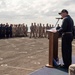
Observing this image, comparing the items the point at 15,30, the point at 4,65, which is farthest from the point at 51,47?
the point at 15,30

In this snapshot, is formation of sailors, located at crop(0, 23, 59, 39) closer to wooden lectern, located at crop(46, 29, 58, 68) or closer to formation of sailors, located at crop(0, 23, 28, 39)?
formation of sailors, located at crop(0, 23, 28, 39)

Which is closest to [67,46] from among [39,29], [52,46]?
[52,46]

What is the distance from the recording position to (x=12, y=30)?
2797 centimetres

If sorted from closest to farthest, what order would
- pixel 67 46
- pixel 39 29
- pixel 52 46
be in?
pixel 67 46 → pixel 52 46 → pixel 39 29

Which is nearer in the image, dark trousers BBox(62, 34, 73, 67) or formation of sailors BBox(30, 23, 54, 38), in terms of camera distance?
dark trousers BBox(62, 34, 73, 67)

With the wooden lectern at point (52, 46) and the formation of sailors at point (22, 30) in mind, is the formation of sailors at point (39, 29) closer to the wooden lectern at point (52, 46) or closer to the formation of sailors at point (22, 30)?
the formation of sailors at point (22, 30)

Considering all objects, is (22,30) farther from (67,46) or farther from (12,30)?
(67,46)

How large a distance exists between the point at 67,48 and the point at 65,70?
64 cm

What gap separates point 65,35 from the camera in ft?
22.5

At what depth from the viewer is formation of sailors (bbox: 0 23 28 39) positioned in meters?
25.8

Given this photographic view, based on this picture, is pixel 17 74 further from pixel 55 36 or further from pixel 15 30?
pixel 15 30

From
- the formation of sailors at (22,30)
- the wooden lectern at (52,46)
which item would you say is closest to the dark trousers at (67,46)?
the wooden lectern at (52,46)

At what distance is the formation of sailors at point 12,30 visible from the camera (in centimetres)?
2581

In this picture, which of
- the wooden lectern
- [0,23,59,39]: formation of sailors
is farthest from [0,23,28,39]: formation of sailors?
the wooden lectern
